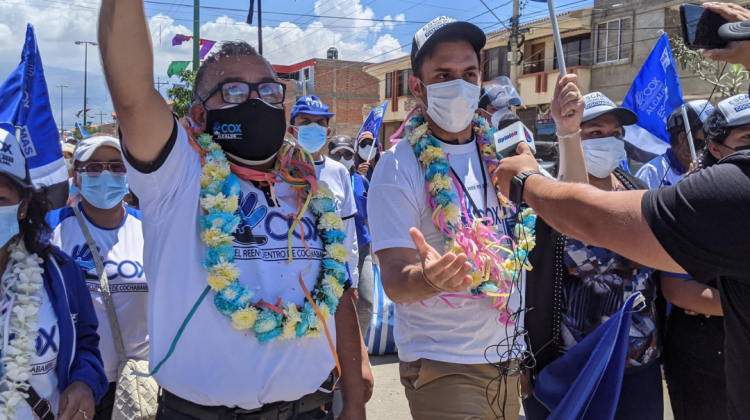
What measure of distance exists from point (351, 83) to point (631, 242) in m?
46.0

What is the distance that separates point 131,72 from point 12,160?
0.80 metres

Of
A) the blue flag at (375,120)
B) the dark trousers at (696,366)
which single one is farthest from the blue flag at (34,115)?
the blue flag at (375,120)

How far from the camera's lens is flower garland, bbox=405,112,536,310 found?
2.52 m

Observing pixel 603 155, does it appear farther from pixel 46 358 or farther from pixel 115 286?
pixel 46 358

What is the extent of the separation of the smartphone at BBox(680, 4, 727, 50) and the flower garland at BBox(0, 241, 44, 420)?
2.45 m

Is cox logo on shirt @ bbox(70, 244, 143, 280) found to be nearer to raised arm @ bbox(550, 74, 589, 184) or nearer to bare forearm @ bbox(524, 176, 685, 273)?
bare forearm @ bbox(524, 176, 685, 273)

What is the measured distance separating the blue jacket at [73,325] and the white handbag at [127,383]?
262mm

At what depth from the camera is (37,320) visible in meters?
2.28

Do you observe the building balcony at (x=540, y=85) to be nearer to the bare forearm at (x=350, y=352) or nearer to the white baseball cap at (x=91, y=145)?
the white baseball cap at (x=91, y=145)

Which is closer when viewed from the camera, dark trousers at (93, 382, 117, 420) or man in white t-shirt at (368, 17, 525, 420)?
man in white t-shirt at (368, 17, 525, 420)

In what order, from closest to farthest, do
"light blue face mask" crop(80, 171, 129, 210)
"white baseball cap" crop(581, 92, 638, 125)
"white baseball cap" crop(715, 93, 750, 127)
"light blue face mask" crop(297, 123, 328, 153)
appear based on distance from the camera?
"light blue face mask" crop(80, 171, 129, 210), "white baseball cap" crop(715, 93, 750, 127), "white baseball cap" crop(581, 92, 638, 125), "light blue face mask" crop(297, 123, 328, 153)

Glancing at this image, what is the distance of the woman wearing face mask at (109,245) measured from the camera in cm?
284

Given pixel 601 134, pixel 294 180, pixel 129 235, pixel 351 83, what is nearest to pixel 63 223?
pixel 129 235

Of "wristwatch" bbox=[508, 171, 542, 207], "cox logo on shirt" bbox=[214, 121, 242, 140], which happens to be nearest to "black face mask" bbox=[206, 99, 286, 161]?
"cox logo on shirt" bbox=[214, 121, 242, 140]
